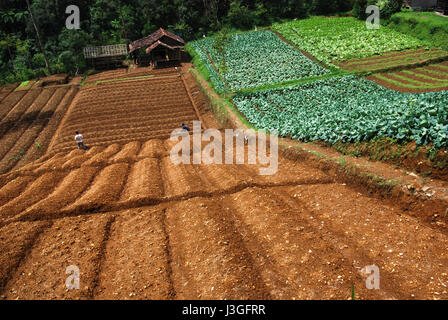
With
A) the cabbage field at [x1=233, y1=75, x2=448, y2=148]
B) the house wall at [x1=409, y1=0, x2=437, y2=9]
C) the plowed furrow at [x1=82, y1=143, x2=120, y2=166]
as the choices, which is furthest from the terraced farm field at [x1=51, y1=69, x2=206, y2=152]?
the house wall at [x1=409, y1=0, x2=437, y2=9]

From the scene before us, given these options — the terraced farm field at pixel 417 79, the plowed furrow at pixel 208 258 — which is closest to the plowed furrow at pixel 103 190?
the plowed furrow at pixel 208 258

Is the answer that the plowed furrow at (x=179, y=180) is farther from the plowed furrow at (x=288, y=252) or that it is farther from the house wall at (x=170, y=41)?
the house wall at (x=170, y=41)

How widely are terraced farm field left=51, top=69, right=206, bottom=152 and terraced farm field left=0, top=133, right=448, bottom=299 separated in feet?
44.8

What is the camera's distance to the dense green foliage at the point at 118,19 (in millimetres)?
60906

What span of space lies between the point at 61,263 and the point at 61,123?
28144mm

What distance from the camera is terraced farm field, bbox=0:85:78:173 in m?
28.1

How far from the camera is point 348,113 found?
18.6m

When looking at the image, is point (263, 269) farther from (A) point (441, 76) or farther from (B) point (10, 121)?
(B) point (10, 121)

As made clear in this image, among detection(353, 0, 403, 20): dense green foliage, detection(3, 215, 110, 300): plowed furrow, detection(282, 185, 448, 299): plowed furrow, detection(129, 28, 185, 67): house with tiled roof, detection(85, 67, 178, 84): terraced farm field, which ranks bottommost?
detection(3, 215, 110, 300): plowed furrow

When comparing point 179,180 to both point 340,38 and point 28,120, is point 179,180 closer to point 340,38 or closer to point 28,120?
point 28,120

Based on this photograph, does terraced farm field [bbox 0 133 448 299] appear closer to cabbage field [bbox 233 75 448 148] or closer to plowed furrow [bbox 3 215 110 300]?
plowed furrow [bbox 3 215 110 300]

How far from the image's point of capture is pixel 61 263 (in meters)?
10.6

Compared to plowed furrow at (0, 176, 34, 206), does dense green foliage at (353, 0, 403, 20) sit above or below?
above

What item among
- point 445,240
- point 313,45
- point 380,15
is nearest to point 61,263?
point 445,240
